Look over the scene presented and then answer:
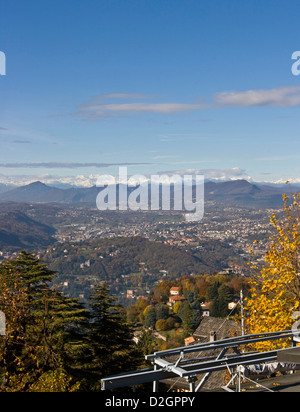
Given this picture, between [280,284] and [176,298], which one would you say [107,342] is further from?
[176,298]

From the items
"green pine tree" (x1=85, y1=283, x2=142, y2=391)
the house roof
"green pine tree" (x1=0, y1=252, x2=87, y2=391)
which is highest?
"green pine tree" (x1=0, y1=252, x2=87, y2=391)

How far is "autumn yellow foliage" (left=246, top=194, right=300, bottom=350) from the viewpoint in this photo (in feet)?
34.7

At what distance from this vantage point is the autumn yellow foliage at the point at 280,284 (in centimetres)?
1058

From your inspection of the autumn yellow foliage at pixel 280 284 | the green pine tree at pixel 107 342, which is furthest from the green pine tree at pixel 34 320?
the autumn yellow foliage at pixel 280 284

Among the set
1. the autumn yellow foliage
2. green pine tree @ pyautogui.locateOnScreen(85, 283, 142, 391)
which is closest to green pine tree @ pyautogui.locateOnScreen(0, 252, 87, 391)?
green pine tree @ pyautogui.locateOnScreen(85, 283, 142, 391)

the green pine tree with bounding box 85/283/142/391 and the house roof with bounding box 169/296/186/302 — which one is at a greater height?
the green pine tree with bounding box 85/283/142/391

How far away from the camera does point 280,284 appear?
10766mm

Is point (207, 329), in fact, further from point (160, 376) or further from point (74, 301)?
point (160, 376)

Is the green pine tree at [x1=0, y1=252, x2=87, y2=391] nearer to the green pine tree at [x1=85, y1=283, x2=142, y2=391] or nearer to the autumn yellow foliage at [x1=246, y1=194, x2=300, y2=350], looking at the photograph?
the green pine tree at [x1=85, y1=283, x2=142, y2=391]

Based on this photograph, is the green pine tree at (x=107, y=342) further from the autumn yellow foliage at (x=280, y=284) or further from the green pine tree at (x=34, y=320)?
the autumn yellow foliage at (x=280, y=284)

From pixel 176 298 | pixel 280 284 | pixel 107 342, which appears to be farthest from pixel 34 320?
pixel 176 298
